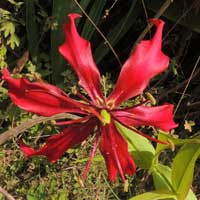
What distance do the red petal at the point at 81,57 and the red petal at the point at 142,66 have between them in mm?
41

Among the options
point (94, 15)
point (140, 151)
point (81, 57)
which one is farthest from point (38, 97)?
point (94, 15)

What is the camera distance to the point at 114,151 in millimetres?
1153

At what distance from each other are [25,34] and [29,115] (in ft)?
1.13

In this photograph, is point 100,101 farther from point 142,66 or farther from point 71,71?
point 71,71

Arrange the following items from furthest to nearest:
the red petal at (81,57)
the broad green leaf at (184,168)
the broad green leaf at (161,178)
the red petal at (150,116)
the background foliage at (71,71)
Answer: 1. the background foliage at (71,71)
2. the broad green leaf at (161,178)
3. the broad green leaf at (184,168)
4. the red petal at (150,116)
5. the red petal at (81,57)

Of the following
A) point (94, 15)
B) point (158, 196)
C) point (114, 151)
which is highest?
point (94, 15)

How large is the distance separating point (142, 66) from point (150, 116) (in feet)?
0.33

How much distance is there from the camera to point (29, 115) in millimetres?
2291

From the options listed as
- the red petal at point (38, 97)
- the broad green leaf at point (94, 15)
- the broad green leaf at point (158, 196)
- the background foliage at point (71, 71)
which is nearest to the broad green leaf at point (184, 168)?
the broad green leaf at point (158, 196)

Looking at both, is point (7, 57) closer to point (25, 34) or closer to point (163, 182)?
point (25, 34)

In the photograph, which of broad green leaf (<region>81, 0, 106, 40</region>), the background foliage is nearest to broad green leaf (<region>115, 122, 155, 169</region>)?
the background foliage

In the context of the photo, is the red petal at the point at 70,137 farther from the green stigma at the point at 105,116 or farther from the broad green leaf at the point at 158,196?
the broad green leaf at the point at 158,196

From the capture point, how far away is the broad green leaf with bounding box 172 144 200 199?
4.37ft

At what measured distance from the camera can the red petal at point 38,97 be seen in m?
1.04
